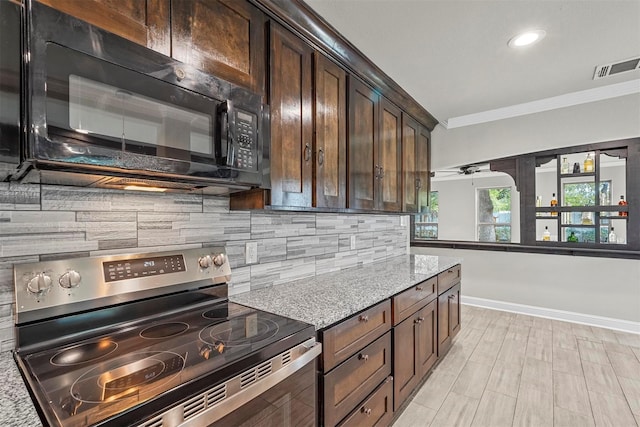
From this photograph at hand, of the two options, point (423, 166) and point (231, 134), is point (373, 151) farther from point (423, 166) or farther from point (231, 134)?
point (231, 134)

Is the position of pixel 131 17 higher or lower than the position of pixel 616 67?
lower

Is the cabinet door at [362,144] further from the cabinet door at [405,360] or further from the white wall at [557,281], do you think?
the white wall at [557,281]

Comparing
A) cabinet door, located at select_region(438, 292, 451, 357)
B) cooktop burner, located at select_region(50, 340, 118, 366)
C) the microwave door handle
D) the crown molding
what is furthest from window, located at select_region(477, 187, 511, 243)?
cooktop burner, located at select_region(50, 340, 118, 366)

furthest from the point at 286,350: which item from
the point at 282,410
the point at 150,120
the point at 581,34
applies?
the point at 581,34

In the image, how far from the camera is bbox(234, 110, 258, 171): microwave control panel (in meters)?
1.24

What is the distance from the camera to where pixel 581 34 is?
206 cm

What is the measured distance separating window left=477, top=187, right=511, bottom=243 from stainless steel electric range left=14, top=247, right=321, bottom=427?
680 cm

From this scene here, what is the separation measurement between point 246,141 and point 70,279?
797 mm

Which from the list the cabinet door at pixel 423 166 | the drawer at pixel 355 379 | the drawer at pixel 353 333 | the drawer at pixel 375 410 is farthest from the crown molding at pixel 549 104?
the drawer at pixel 375 410

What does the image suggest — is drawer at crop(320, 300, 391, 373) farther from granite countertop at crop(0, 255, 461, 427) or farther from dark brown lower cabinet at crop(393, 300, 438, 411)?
dark brown lower cabinet at crop(393, 300, 438, 411)

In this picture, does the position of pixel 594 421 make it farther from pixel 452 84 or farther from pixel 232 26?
pixel 232 26

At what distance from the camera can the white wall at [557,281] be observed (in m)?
3.37

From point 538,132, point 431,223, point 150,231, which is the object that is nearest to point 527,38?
point 538,132

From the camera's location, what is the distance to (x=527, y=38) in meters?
2.09
